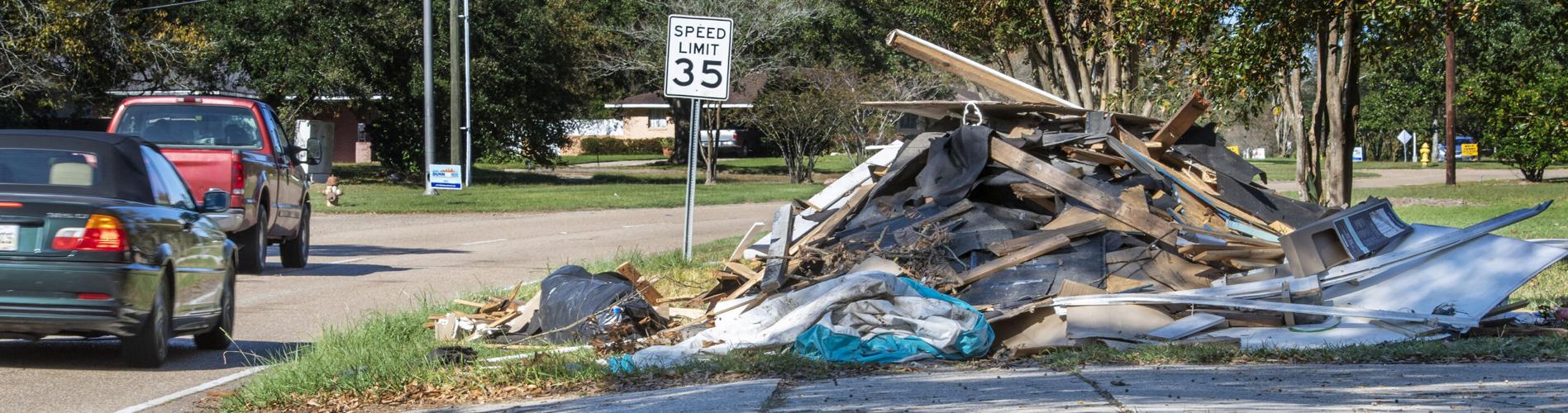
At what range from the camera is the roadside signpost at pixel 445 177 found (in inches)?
1271

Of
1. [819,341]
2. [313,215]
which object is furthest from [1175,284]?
[313,215]

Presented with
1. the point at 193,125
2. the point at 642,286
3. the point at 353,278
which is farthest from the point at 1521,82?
the point at 193,125

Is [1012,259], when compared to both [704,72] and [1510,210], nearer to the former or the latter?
[704,72]

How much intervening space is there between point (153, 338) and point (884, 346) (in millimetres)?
4023

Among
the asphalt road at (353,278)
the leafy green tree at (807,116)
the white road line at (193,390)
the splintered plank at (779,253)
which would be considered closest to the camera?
the white road line at (193,390)

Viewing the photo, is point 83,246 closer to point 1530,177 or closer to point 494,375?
point 494,375

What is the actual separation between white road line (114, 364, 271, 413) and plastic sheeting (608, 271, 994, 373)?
2.16 metres

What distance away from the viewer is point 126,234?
7.92 metres

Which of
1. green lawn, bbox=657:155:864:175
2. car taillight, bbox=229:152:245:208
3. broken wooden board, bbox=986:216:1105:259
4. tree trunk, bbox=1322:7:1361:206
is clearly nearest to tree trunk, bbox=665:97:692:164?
green lawn, bbox=657:155:864:175

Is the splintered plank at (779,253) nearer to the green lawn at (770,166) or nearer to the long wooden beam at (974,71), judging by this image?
the long wooden beam at (974,71)

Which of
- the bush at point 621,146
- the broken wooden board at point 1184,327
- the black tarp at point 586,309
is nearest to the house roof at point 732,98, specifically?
the bush at point 621,146

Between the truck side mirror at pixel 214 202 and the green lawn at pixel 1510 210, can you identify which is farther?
the green lawn at pixel 1510 210

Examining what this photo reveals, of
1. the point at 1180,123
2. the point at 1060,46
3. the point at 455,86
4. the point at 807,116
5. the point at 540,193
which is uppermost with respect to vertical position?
the point at 1060,46

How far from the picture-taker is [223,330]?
940cm
